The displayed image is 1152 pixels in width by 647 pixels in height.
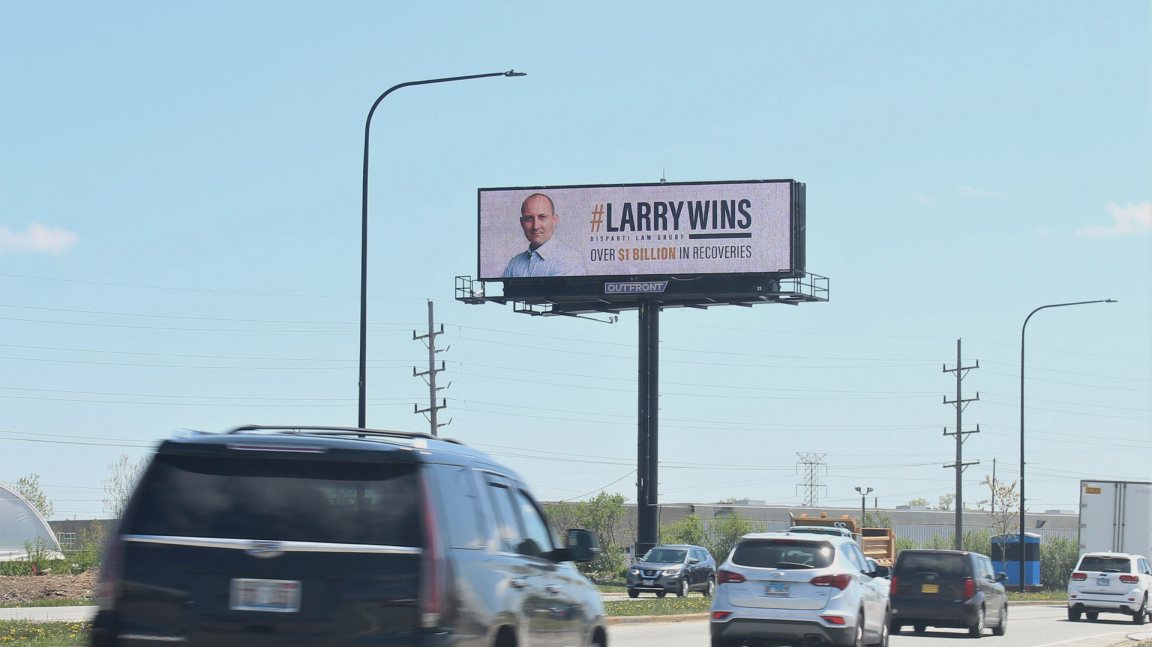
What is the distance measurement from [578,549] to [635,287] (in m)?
49.4

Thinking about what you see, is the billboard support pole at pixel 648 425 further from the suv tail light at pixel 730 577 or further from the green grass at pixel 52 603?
the suv tail light at pixel 730 577

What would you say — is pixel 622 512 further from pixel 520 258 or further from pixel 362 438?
pixel 362 438

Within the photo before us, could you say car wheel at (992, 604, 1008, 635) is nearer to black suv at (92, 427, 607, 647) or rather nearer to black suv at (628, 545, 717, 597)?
black suv at (628, 545, 717, 597)

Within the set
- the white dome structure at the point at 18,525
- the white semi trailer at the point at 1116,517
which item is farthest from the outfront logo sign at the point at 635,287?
the white dome structure at the point at 18,525

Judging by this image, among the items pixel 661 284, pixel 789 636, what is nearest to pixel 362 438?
pixel 789 636

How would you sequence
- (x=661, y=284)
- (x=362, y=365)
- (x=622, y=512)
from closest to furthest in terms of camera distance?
(x=362, y=365)
(x=661, y=284)
(x=622, y=512)

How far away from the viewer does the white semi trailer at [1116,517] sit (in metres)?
43.7

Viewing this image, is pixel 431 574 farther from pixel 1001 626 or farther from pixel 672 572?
pixel 672 572

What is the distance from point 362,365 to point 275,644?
17.2 metres

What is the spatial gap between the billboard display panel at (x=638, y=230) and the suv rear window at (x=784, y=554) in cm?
4095

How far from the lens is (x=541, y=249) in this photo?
59781 mm

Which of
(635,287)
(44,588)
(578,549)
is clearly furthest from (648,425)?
(578,549)

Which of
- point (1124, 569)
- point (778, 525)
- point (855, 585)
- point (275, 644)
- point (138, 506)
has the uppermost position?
point (138, 506)

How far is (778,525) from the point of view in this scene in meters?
87.3
